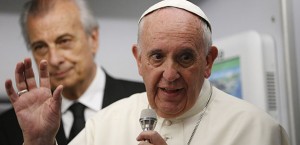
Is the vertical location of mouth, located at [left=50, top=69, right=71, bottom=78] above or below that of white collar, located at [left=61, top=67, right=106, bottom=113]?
above

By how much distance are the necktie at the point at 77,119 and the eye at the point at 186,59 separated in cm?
97

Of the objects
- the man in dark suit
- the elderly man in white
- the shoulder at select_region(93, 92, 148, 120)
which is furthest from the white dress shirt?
the elderly man in white

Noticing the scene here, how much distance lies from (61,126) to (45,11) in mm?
699

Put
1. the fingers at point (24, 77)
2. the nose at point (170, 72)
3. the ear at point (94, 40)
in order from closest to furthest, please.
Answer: the nose at point (170, 72)
the fingers at point (24, 77)
the ear at point (94, 40)

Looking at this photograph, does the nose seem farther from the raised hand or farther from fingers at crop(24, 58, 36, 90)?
fingers at crop(24, 58, 36, 90)

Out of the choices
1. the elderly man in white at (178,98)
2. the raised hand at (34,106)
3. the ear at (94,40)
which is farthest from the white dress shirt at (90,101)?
the raised hand at (34,106)

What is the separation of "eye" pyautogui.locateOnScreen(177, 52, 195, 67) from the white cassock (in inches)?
9.9

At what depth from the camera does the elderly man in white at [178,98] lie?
1.73m

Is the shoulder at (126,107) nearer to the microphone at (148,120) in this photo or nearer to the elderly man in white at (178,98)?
the elderly man in white at (178,98)

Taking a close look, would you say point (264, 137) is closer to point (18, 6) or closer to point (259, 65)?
point (259, 65)

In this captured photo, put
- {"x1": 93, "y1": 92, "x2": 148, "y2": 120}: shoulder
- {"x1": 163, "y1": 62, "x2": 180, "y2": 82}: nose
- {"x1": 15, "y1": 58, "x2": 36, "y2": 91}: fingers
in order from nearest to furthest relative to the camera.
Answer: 1. {"x1": 163, "y1": 62, "x2": 180, "y2": 82}: nose
2. {"x1": 15, "y1": 58, "x2": 36, "y2": 91}: fingers
3. {"x1": 93, "y1": 92, "x2": 148, "y2": 120}: shoulder

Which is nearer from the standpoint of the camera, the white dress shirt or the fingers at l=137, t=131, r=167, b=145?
the fingers at l=137, t=131, r=167, b=145

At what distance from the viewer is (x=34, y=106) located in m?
1.82

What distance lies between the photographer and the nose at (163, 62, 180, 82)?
66.2 inches
